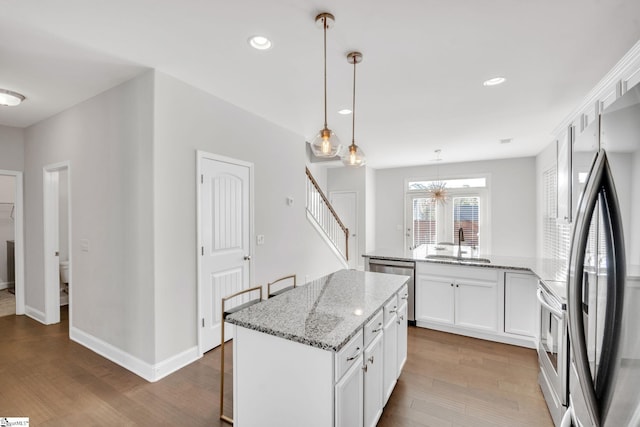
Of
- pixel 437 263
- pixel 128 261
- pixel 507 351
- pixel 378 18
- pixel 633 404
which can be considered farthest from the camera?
pixel 437 263

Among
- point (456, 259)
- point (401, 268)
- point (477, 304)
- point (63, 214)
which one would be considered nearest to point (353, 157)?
point (401, 268)

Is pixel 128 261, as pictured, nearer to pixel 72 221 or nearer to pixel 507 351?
pixel 72 221

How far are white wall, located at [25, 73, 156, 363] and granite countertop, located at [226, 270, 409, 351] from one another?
1387 mm

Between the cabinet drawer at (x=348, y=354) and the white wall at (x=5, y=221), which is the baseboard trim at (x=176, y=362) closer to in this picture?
the cabinet drawer at (x=348, y=354)

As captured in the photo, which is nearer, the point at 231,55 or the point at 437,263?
the point at 231,55

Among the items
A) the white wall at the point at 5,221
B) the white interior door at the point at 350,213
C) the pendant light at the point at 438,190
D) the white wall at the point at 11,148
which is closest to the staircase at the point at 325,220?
the white interior door at the point at 350,213

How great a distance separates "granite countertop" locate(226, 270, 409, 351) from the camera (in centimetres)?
146

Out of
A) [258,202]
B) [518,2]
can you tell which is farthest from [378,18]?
[258,202]

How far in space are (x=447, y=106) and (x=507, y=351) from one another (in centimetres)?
282

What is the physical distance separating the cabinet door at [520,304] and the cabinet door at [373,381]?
210 centimetres

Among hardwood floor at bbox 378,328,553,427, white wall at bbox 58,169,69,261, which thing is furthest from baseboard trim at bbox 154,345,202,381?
white wall at bbox 58,169,69,261

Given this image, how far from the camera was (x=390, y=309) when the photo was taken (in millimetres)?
A: 2230

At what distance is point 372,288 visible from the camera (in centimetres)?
233

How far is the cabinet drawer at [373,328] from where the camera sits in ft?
5.75
